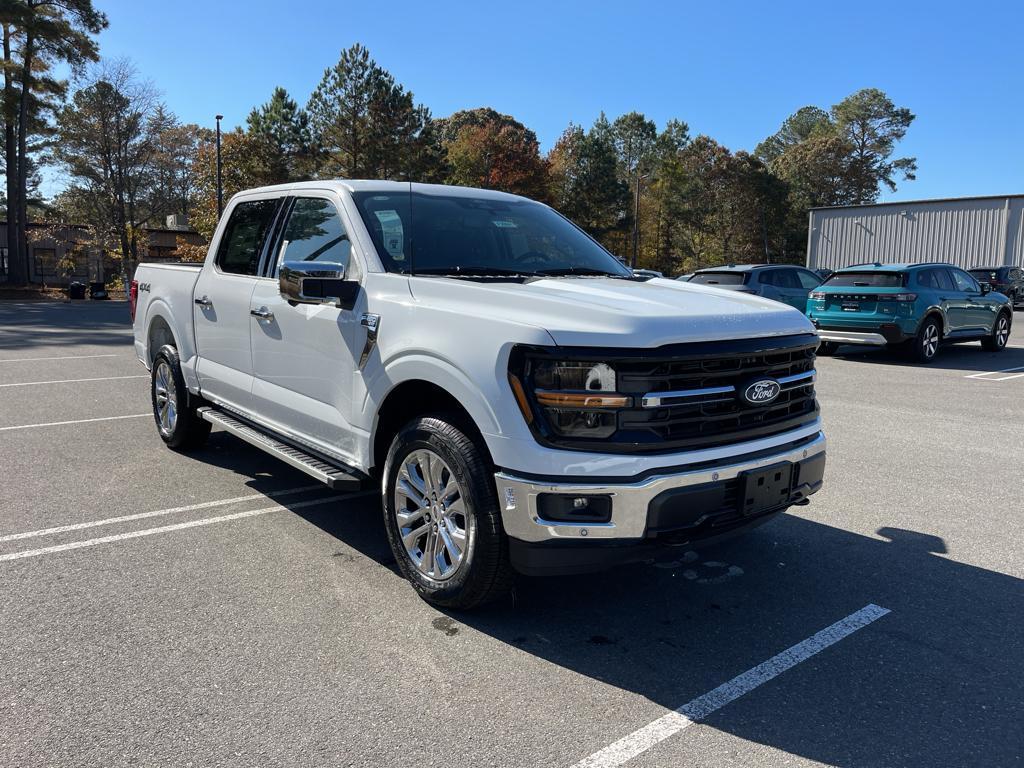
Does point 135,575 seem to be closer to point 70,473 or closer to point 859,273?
point 70,473

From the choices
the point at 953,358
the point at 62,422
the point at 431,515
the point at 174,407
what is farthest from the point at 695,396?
the point at 953,358

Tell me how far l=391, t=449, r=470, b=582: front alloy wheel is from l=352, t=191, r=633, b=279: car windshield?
3.60ft

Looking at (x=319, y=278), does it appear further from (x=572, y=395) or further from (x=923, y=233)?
(x=923, y=233)

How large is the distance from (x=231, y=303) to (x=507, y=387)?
2926 mm

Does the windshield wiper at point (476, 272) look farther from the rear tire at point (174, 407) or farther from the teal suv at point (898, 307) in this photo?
the teal suv at point (898, 307)

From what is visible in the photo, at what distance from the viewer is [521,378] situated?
3158 millimetres

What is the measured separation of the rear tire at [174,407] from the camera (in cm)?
632

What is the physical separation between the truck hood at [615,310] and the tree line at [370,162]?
39061mm

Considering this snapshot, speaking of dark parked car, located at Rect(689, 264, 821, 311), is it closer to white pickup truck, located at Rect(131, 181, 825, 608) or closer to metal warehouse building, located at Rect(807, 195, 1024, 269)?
white pickup truck, located at Rect(131, 181, 825, 608)

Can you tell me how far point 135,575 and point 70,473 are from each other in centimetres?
236

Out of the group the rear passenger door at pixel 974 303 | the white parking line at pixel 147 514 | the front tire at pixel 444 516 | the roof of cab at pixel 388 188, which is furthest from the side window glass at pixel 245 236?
the rear passenger door at pixel 974 303

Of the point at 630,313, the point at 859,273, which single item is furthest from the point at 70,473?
the point at 859,273

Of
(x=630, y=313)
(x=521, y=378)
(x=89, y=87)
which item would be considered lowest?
(x=521, y=378)

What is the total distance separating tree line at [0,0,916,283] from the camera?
127 feet
